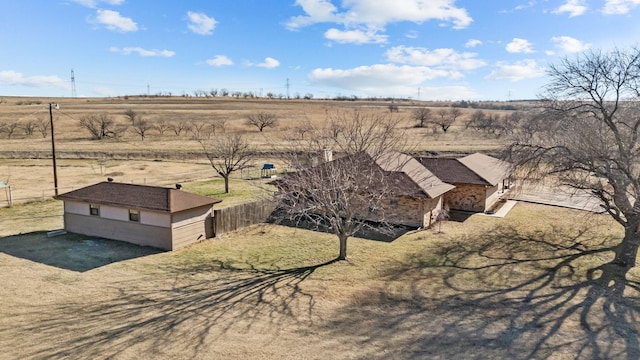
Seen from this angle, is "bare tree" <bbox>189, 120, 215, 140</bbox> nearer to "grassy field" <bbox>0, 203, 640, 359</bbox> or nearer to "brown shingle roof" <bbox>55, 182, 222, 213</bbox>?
"brown shingle roof" <bbox>55, 182, 222, 213</bbox>

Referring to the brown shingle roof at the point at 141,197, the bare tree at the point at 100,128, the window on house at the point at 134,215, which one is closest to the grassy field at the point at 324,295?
the window on house at the point at 134,215

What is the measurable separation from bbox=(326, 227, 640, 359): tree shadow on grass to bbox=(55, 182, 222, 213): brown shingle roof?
944cm

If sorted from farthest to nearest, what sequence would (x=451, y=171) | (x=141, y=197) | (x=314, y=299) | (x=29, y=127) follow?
1. (x=29, y=127)
2. (x=451, y=171)
3. (x=141, y=197)
4. (x=314, y=299)

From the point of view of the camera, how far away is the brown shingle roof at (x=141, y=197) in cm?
1958

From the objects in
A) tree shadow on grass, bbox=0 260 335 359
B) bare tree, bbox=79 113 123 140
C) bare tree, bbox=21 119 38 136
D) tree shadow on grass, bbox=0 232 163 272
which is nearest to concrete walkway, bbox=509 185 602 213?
tree shadow on grass, bbox=0 260 335 359

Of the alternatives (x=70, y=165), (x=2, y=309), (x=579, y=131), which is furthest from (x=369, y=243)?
(x=70, y=165)

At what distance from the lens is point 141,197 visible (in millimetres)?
20328

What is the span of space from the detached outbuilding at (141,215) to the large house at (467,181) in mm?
15037

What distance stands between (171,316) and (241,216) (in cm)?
1039

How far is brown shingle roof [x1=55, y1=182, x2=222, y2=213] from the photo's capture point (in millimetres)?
19578

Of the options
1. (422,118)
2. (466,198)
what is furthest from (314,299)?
(422,118)

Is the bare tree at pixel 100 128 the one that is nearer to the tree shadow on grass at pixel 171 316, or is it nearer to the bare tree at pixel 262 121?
the bare tree at pixel 262 121

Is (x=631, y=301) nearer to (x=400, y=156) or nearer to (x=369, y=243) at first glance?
(x=369, y=243)

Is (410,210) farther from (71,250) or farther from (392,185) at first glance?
(71,250)
